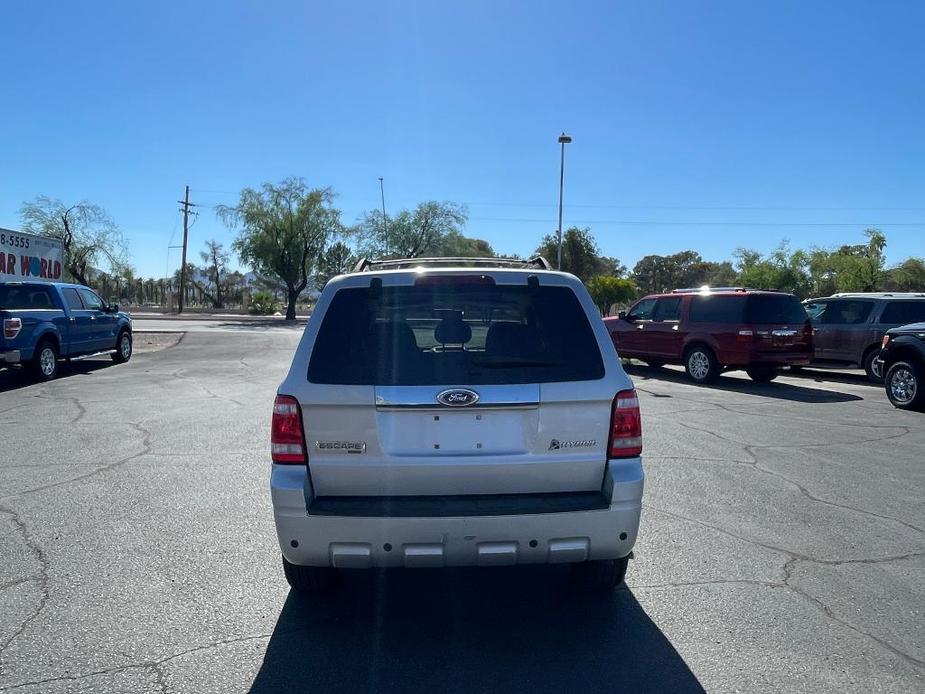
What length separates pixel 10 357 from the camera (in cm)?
1309

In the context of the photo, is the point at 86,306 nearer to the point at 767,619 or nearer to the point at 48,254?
the point at 48,254

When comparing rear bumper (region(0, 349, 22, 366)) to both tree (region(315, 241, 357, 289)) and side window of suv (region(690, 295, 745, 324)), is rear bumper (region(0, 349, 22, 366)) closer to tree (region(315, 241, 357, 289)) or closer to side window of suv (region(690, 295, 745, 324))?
side window of suv (region(690, 295, 745, 324))

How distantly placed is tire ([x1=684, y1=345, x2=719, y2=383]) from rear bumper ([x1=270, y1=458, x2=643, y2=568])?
1182 cm

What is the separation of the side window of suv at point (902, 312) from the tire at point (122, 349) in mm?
17496

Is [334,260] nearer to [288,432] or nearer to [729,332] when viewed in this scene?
[729,332]

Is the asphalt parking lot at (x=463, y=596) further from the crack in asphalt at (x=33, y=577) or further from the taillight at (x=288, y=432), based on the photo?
the taillight at (x=288, y=432)

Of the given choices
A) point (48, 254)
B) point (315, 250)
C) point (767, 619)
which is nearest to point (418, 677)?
point (767, 619)

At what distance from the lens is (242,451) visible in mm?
8117

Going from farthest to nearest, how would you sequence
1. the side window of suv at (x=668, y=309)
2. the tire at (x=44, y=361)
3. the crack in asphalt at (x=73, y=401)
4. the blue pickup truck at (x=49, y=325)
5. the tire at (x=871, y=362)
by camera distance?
the side window of suv at (x=668, y=309) → the tire at (x=871, y=362) → the tire at (x=44, y=361) → the blue pickup truck at (x=49, y=325) → the crack in asphalt at (x=73, y=401)

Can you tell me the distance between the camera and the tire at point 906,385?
11.4m

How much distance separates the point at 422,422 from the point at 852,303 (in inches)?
595

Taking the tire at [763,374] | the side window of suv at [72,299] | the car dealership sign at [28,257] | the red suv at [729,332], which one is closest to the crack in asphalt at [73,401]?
the side window of suv at [72,299]

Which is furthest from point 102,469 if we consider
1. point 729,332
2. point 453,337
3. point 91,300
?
point 729,332

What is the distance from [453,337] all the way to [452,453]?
0.83 m
